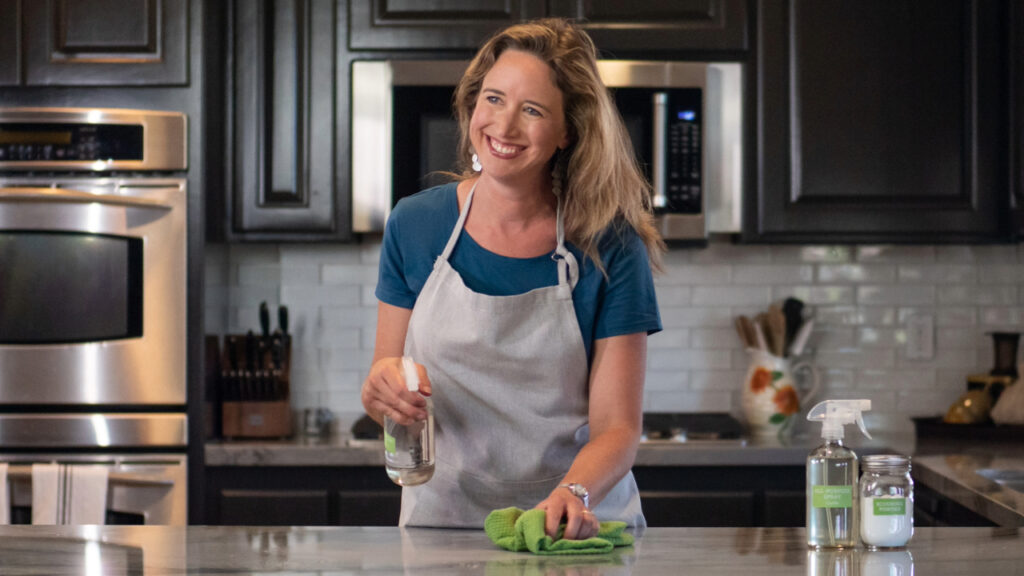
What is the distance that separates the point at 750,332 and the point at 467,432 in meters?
1.77

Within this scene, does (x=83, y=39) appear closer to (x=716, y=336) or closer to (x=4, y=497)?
(x=4, y=497)

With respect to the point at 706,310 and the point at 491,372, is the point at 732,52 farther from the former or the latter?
the point at 491,372

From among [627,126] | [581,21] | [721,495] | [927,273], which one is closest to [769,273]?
[927,273]

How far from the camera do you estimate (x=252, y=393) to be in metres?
2.99

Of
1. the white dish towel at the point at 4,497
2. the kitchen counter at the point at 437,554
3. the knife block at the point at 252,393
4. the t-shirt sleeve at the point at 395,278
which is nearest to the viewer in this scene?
the kitchen counter at the point at 437,554

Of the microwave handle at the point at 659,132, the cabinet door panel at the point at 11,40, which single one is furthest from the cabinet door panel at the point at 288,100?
the microwave handle at the point at 659,132

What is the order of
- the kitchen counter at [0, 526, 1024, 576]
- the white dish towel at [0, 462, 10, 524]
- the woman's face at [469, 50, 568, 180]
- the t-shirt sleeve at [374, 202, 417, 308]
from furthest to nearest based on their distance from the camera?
the white dish towel at [0, 462, 10, 524] → the t-shirt sleeve at [374, 202, 417, 308] → the woman's face at [469, 50, 568, 180] → the kitchen counter at [0, 526, 1024, 576]

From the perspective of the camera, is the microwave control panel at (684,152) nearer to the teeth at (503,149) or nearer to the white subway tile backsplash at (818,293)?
the white subway tile backsplash at (818,293)

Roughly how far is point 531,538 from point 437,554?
119mm

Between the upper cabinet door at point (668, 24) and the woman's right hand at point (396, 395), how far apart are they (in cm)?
183

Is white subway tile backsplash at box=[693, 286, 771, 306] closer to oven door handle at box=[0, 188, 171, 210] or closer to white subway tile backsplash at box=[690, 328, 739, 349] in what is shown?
white subway tile backsplash at box=[690, 328, 739, 349]

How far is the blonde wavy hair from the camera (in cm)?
169

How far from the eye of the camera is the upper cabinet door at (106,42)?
2861 millimetres

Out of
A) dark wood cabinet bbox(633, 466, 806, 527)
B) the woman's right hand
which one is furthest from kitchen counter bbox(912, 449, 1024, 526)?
the woman's right hand
